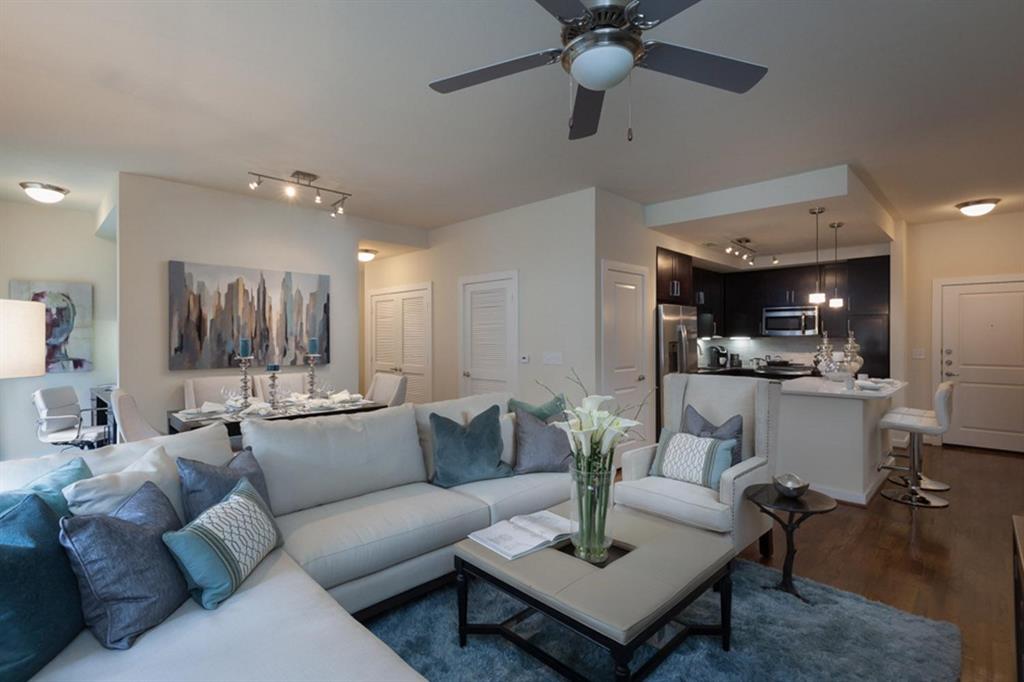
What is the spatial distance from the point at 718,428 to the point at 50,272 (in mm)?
6559

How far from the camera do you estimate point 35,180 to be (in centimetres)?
420

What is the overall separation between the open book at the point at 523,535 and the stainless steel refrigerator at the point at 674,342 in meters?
3.33

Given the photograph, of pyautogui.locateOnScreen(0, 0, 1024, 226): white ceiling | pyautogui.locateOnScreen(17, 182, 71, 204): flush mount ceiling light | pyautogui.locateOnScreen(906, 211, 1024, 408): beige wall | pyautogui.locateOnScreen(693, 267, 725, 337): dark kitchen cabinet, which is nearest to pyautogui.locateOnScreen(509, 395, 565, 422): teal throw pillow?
pyautogui.locateOnScreen(0, 0, 1024, 226): white ceiling

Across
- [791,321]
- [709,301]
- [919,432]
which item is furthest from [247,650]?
[791,321]

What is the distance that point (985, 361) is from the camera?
5637 mm

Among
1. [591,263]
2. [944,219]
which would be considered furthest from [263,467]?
[944,219]

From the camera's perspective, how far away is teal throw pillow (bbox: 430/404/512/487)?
2.90 meters

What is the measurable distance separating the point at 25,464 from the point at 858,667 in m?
3.37

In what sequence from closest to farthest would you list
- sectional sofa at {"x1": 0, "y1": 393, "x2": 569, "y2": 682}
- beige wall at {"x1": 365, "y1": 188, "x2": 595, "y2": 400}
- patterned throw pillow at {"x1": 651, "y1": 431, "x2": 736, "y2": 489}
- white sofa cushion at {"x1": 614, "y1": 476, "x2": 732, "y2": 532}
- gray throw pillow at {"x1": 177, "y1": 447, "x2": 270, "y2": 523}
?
sectional sofa at {"x1": 0, "y1": 393, "x2": 569, "y2": 682} → gray throw pillow at {"x1": 177, "y1": 447, "x2": 270, "y2": 523} → white sofa cushion at {"x1": 614, "y1": 476, "x2": 732, "y2": 532} → patterned throw pillow at {"x1": 651, "y1": 431, "x2": 736, "y2": 489} → beige wall at {"x1": 365, "y1": 188, "x2": 595, "y2": 400}

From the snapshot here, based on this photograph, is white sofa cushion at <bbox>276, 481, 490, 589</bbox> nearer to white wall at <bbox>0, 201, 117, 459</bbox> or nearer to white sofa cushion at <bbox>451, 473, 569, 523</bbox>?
white sofa cushion at <bbox>451, 473, 569, 523</bbox>

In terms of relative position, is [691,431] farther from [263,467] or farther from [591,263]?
[263,467]

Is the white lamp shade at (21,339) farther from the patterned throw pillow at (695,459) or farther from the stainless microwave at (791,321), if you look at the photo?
the stainless microwave at (791,321)

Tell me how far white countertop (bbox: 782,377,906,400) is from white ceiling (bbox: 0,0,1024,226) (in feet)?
5.99

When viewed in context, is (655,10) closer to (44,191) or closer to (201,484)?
(201,484)
